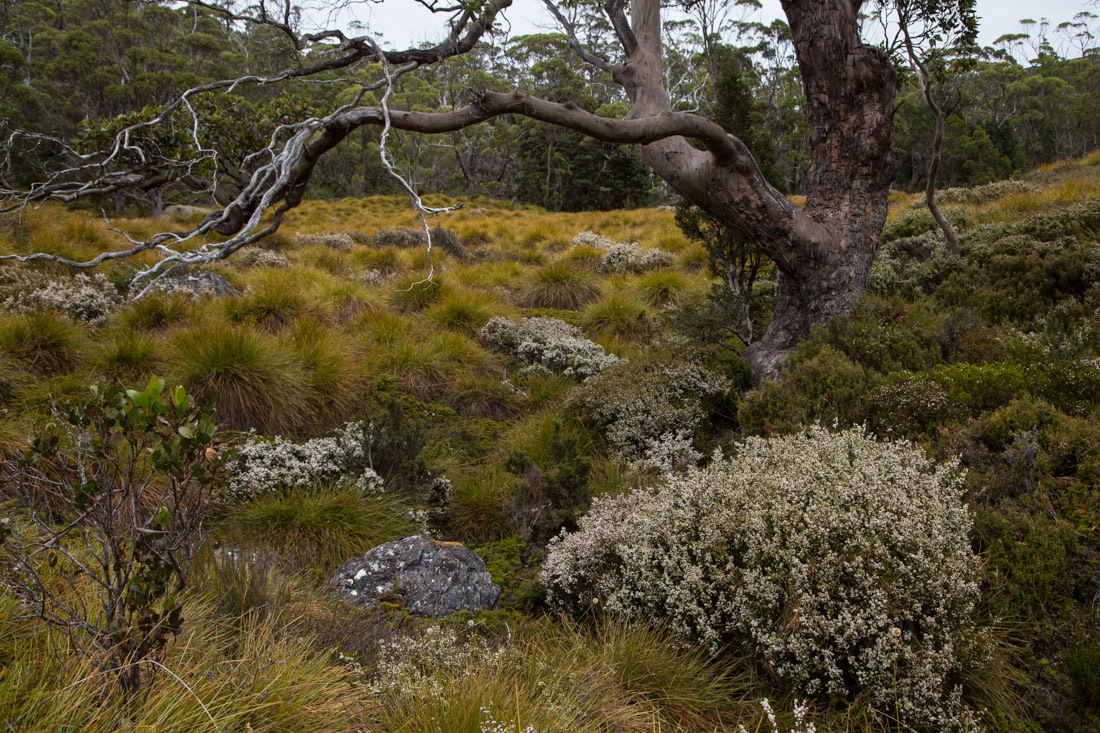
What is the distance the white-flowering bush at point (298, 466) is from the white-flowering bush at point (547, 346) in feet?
9.73

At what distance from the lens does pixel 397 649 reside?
261cm

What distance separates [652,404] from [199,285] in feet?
22.8

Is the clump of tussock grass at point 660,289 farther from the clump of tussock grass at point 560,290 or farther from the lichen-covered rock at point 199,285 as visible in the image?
the lichen-covered rock at point 199,285

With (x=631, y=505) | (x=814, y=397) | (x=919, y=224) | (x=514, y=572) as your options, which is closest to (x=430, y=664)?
(x=514, y=572)

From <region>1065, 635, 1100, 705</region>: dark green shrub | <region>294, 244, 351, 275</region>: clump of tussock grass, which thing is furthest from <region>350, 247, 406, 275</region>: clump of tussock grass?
<region>1065, 635, 1100, 705</region>: dark green shrub

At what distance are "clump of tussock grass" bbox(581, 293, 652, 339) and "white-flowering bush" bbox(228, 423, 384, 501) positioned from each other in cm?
477

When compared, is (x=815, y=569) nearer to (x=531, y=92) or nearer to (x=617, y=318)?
(x=617, y=318)

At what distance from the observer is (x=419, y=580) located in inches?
136

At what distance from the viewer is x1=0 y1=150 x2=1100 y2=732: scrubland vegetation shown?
2307mm

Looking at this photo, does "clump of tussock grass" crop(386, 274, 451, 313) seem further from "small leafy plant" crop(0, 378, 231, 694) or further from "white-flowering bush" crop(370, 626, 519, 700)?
"small leafy plant" crop(0, 378, 231, 694)

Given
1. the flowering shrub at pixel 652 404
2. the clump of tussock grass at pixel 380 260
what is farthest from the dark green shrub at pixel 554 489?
the clump of tussock grass at pixel 380 260

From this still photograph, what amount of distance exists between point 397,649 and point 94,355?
5197mm

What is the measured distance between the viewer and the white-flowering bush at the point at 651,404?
207 inches

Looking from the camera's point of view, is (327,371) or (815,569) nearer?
(815,569)
